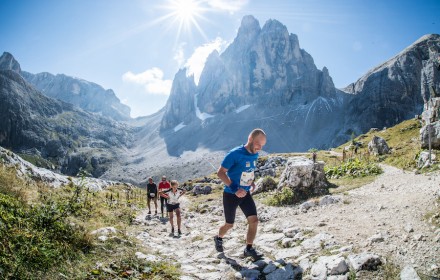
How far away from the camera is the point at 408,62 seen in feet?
607

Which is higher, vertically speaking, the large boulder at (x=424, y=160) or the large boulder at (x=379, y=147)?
the large boulder at (x=379, y=147)

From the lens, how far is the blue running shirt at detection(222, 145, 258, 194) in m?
6.64

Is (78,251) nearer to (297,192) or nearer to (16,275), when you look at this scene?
(16,275)

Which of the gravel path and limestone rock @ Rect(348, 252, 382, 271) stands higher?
the gravel path

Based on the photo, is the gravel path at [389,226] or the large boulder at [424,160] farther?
the large boulder at [424,160]

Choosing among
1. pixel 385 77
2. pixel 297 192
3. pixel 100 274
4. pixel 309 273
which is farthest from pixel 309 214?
pixel 385 77

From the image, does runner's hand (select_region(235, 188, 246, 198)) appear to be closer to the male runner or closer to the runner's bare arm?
the male runner

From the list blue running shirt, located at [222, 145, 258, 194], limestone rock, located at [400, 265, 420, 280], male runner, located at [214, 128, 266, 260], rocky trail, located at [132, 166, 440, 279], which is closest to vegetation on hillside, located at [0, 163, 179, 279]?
rocky trail, located at [132, 166, 440, 279]

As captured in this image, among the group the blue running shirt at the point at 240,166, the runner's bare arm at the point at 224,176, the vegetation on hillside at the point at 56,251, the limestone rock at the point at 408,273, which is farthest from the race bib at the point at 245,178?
the limestone rock at the point at 408,273

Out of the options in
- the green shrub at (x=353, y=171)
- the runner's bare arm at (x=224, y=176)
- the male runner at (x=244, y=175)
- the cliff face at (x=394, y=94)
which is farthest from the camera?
the cliff face at (x=394, y=94)

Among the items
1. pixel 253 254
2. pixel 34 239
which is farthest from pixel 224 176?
pixel 34 239

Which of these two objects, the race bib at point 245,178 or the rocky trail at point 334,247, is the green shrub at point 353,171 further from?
the race bib at point 245,178

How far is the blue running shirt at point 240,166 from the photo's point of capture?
21.8 feet

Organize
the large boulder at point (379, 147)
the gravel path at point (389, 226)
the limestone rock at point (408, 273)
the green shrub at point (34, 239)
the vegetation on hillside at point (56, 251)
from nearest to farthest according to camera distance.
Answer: the limestone rock at point (408, 273)
the green shrub at point (34, 239)
the vegetation on hillside at point (56, 251)
the gravel path at point (389, 226)
the large boulder at point (379, 147)
